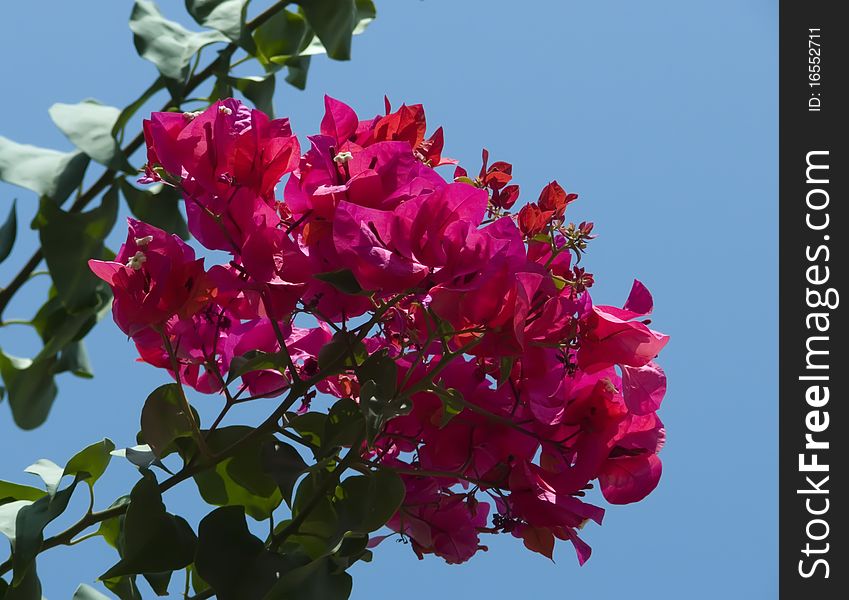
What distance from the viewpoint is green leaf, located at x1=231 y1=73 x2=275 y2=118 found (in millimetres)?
808

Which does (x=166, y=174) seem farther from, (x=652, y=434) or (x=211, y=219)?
(x=652, y=434)

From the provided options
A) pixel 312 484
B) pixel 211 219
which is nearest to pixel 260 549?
pixel 312 484

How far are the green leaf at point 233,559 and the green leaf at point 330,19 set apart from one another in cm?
43

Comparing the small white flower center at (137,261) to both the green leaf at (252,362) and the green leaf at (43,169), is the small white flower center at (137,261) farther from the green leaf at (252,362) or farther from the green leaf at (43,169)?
the green leaf at (43,169)

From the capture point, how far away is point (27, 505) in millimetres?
434

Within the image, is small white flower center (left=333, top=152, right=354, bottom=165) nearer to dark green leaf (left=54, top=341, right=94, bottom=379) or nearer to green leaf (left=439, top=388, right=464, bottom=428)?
green leaf (left=439, top=388, right=464, bottom=428)

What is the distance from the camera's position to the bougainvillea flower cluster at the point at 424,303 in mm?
388

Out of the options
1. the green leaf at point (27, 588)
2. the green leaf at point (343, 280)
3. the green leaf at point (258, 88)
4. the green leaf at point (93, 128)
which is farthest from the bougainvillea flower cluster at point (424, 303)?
the green leaf at point (258, 88)

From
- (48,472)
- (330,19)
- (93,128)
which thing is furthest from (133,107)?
(48,472)

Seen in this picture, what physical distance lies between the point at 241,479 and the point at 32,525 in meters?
0.09

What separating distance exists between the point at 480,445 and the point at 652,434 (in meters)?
0.08

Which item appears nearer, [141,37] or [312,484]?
[312,484]

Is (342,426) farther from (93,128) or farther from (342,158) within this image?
(93,128)

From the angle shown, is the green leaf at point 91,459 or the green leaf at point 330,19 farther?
the green leaf at point 330,19
